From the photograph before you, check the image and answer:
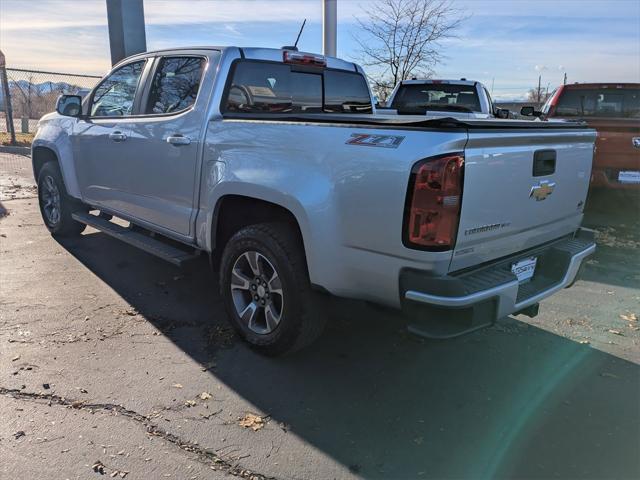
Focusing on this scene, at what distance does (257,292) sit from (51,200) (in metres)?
4.08

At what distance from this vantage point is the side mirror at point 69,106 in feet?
17.9

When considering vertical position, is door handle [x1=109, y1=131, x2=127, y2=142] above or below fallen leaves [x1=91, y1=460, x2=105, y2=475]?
above

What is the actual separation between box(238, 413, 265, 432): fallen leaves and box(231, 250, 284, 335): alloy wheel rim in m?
0.67

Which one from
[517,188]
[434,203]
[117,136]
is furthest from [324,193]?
[117,136]

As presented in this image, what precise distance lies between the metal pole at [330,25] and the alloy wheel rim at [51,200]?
6864mm

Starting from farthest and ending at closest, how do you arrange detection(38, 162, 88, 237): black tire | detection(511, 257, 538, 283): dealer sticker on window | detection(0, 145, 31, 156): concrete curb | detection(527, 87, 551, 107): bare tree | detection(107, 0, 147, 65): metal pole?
detection(527, 87, 551, 107): bare tree < detection(0, 145, 31, 156): concrete curb < detection(107, 0, 147, 65): metal pole < detection(38, 162, 88, 237): black tire < detection(511, 257, 538, 283): dealer sticker on window

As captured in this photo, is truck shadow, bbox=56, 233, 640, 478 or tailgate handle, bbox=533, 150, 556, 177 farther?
tailgate handle, bbox=533, 150, 556, 177

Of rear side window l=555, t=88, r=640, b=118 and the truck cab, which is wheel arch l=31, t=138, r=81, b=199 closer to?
the truck cab

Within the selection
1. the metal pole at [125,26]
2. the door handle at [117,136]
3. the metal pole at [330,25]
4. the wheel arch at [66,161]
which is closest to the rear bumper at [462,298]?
the door handle at [117,136]

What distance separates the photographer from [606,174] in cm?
732

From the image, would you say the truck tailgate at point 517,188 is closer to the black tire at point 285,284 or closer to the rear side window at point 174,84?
the black tire at point 285,284

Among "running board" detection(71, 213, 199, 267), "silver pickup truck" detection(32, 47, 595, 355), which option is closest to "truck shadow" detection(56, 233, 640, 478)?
"silver pickup truck" detection(32, 47, 595, 355)

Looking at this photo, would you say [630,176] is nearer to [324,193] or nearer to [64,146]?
[324,193]

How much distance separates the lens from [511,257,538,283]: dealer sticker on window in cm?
320
